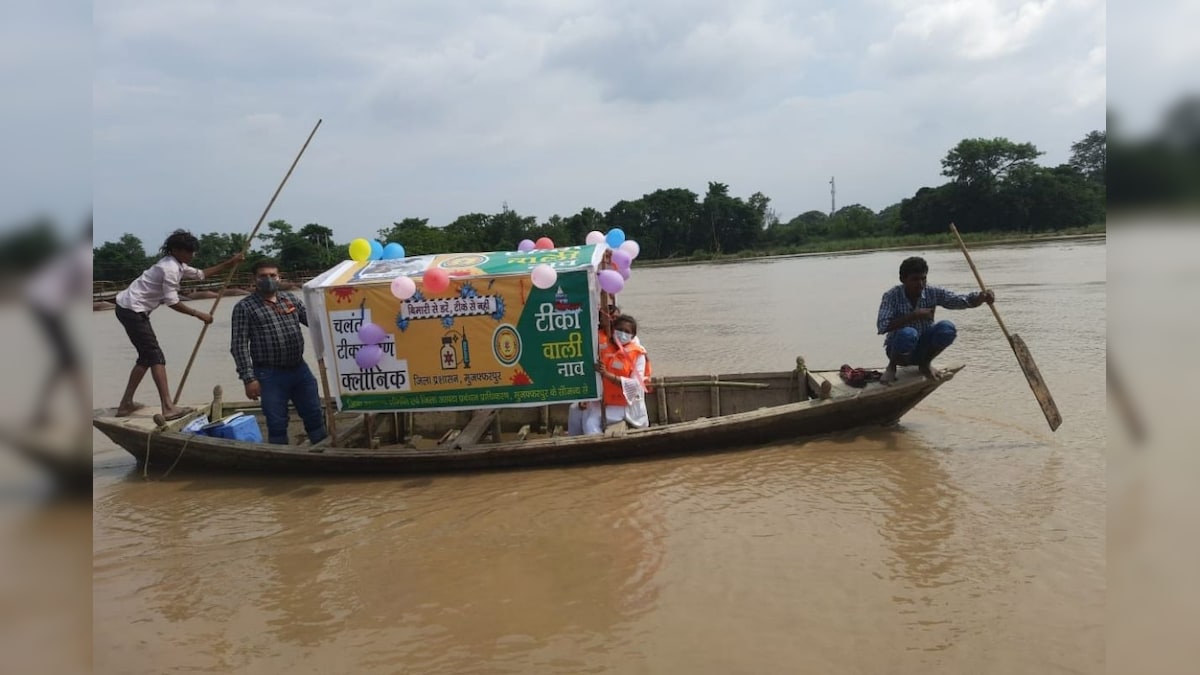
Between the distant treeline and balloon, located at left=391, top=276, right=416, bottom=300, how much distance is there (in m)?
32.4

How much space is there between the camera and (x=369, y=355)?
18.8ft

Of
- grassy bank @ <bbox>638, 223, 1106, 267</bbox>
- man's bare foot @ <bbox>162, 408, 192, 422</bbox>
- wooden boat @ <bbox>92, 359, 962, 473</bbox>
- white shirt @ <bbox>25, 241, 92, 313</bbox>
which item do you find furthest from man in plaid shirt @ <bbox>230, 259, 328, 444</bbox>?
grassy bank @ <bbox>638, 223, 1106, 267</bbox>

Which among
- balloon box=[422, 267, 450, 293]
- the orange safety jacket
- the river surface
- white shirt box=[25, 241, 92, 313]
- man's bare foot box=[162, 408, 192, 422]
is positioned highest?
balloon box=[422, 267, 450, 293]

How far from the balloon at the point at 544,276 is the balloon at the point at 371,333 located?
4.06 ft

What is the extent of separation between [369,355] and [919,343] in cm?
434

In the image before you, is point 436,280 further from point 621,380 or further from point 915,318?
point 915,318

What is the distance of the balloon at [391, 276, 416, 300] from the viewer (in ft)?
18.1

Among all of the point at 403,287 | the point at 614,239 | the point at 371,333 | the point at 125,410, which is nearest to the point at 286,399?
the point at 371,333

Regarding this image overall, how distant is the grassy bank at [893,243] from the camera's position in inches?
1478

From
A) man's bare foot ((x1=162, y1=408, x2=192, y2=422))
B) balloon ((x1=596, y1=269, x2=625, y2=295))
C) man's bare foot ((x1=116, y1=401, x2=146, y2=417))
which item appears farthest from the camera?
man's bare foot ((x1=116, y1=401, x2=146, y2=417))

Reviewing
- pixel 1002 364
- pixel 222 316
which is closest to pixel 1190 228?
pixel 1002 364

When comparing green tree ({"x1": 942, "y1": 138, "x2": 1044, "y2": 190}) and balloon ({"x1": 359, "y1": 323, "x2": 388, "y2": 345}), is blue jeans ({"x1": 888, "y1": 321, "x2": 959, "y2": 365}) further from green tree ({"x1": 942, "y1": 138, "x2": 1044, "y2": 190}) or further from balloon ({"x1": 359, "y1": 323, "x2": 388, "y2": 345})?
green tree ({"x1": 942, "y1": 138, "x2": 1044, "y2": 190})

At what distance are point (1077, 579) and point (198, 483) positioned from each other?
20.6 ft

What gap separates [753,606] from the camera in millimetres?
3832
